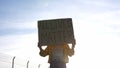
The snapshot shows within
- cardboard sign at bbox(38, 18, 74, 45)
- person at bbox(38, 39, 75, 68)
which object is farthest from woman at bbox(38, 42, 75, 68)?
cardboard sign at bbox(38, 18, 74, 45)

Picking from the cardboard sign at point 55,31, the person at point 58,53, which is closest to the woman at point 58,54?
the person at point 58,53

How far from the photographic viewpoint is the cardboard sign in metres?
7.60

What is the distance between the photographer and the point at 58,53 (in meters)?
7.27

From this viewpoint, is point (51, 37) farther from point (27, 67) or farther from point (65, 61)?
point (27, 67)

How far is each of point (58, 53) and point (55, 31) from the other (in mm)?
748

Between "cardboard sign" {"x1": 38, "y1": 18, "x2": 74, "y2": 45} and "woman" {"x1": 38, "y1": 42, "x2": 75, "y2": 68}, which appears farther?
"cardboard sign" {"x1": 38, "y1": 18, "x2": 74, "y2": 45}

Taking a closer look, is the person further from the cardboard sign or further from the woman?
the cardboard sign

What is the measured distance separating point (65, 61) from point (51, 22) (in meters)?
1.13

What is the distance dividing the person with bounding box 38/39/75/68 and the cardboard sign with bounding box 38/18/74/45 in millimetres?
180

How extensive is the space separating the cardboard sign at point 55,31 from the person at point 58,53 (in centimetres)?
18

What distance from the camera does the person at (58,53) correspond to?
719 cm

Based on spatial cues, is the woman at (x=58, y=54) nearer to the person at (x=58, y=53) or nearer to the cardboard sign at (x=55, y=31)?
the person at (x=58, y=53)

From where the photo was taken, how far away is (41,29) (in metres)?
7.78

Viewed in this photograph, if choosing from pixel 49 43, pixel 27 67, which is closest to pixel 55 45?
pixel 49 43
